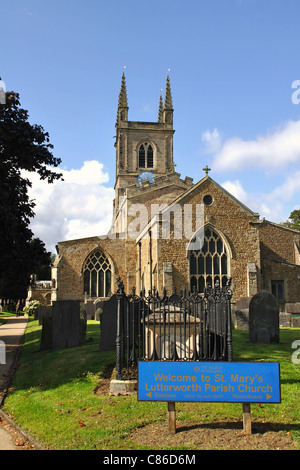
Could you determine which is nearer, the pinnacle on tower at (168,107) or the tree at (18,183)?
the tree at (18,183)

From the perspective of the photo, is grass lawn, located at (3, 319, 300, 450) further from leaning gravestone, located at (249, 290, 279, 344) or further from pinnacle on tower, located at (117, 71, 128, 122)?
pinnacle on tower, located at (117, 71, 128, 122)

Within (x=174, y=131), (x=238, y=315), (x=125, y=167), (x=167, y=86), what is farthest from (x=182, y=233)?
(x=167, y=86)

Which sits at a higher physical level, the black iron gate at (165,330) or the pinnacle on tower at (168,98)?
the pinnacle on tower at (168,98)

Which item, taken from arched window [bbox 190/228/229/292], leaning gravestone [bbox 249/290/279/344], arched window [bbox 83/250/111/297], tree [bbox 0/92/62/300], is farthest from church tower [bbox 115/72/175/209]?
leaning gravestone [bbox 249/290/279/344]

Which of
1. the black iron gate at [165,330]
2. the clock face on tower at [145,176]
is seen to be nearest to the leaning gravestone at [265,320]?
the black iron gate at [165,330]

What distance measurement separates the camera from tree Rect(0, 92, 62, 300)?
11.7 metres

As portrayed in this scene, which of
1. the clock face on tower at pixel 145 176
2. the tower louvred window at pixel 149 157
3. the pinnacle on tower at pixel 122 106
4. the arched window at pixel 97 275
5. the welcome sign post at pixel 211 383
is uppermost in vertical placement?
the pinnacle on tower at pixel 122 106

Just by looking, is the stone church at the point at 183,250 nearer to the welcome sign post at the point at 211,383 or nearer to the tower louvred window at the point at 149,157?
the tower louvred window at the point at 149,157

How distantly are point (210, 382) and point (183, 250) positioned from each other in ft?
60.6

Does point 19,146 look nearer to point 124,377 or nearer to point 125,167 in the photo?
point 124,377

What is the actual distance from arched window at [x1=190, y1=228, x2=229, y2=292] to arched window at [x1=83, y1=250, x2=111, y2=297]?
26.7 feet

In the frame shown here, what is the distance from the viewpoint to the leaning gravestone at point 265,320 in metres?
12.3

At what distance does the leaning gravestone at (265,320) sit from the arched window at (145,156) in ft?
117

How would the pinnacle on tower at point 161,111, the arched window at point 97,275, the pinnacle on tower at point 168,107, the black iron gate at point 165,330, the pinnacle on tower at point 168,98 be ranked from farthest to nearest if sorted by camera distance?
the pinnacle on tower at point 161,111 → the pinnacle on tower at point 168,98 → the pinnacle on tower at point 168,107 → the arched window at point 97,275 → the black iron gate at point 165,330
